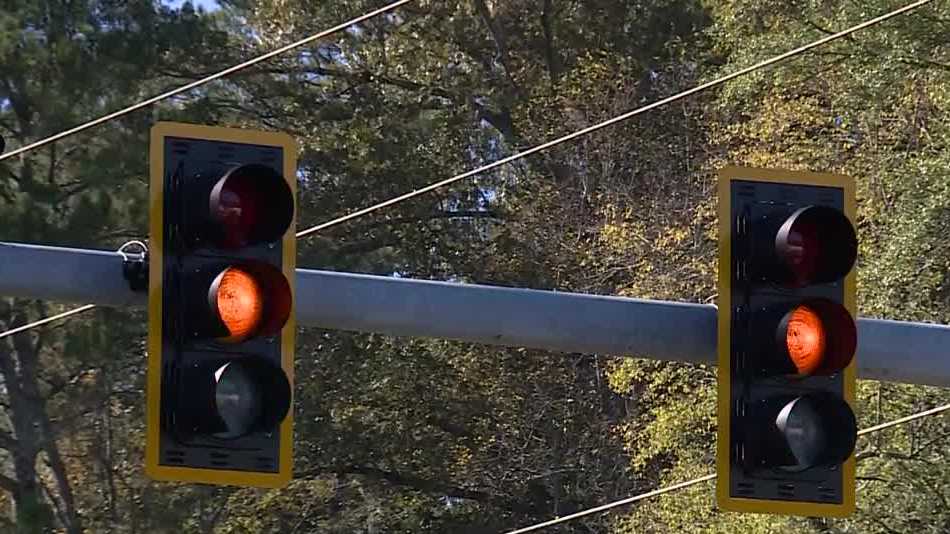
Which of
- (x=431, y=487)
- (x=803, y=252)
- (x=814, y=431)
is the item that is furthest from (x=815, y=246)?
(x=431, y=487)

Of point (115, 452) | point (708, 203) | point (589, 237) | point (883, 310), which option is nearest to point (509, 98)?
point (589, 237)

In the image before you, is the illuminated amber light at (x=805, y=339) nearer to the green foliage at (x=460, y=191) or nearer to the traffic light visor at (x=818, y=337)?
the traffic light visor at (x=818, y=337)

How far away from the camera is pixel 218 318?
587 centimetres

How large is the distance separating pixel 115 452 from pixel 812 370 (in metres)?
24.4

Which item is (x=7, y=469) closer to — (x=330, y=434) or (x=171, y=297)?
(x=330, y=434)

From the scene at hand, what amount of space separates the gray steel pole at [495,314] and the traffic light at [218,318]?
0.30 m

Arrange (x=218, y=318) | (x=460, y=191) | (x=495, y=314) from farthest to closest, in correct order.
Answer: (x=460, y=191), (x=495, y=314), (x=218, y=318)

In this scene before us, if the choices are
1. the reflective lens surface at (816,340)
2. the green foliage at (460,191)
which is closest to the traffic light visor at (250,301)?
the reflective lens surface at (816,340)

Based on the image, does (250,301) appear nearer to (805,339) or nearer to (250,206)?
(250,206)

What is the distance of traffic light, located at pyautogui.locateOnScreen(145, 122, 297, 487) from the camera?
5.85 metres

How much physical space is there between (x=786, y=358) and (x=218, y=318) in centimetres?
164

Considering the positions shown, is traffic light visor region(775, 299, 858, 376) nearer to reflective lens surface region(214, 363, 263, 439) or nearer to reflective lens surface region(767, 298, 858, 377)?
reflective lens surface region(767, 298, 858, 377)

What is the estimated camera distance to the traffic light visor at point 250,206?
5.85 metres

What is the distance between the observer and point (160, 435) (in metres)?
5.84
